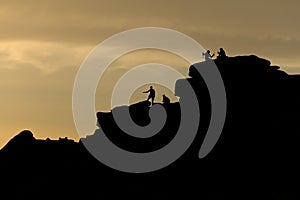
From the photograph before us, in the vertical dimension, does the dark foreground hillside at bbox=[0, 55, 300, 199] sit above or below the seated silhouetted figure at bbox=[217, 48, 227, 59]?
below

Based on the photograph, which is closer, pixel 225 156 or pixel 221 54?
pixel 225 156

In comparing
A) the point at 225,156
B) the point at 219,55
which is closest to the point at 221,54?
the point at 219,55

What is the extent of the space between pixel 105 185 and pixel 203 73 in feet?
→ 70.5

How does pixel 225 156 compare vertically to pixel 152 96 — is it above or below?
below

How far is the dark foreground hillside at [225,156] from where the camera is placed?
357ft

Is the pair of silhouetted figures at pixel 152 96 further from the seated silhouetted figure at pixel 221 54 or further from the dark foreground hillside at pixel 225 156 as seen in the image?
the seated silhouetted figure at pixel 221 54

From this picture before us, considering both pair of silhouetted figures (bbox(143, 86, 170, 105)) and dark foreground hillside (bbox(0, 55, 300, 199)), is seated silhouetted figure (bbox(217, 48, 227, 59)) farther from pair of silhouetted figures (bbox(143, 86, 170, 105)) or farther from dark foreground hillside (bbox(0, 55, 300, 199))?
pair of silhouetted figures (bbox(143, 86, 170, 105))

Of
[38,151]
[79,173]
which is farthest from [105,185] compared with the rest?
[38,151]

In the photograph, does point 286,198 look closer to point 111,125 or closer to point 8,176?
point 111,125

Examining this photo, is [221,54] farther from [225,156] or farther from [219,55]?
[225,156]

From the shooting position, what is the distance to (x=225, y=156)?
11088cm

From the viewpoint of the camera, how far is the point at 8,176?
411ft

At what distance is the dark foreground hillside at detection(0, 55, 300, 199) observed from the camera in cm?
10894

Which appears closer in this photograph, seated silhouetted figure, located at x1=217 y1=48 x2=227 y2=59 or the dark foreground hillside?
the dark foreground hillside
